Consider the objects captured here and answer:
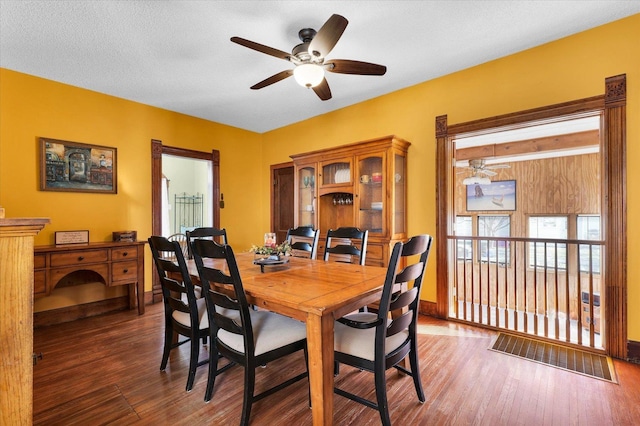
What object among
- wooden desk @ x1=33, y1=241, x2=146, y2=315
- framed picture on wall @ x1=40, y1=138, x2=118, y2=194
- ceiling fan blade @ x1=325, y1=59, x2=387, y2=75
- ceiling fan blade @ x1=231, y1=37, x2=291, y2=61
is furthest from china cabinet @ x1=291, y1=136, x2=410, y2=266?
framed picture on wall @ x1=40, y1=138, x2=118, y2=194

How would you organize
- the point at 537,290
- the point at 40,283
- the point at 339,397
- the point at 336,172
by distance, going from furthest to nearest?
the point at 537,290 → the point at 336,172 → the point at 40,283 → the point at 339,397

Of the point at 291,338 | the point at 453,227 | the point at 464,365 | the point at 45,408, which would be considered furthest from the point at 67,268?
the point at 453,227

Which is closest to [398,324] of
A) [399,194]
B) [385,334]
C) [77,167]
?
[385,334]

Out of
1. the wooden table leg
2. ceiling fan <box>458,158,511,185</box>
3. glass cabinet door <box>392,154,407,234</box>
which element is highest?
ceiling fan <box>458,158,511,185</box>

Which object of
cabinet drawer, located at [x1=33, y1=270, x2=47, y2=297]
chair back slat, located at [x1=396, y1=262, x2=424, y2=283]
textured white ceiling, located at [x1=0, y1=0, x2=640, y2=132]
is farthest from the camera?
cabinet drawer, located at [x1=33, y1=270, x2=47, y2=297]

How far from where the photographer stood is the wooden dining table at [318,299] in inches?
55.8

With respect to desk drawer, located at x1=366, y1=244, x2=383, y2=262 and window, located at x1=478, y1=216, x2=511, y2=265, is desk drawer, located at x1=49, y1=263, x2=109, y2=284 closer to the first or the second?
desk drawer, located at x1=366, y1=244, x2=383, y2=262

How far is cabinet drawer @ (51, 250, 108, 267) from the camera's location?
301 centimetres

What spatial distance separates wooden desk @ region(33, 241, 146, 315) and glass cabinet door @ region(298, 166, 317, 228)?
6.84 feet

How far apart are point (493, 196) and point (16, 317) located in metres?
6.58

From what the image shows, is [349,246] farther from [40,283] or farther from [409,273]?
[40,283]

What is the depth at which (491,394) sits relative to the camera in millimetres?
1948

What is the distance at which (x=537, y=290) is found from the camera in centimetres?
485

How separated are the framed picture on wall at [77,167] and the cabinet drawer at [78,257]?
0.83 meters
